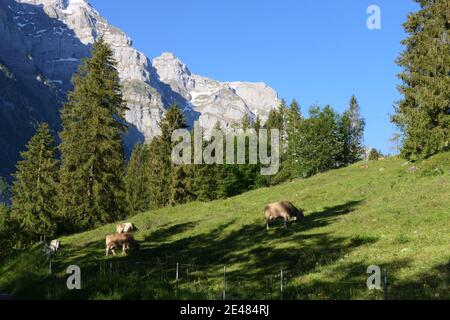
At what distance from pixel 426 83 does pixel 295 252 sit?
29.0 metres

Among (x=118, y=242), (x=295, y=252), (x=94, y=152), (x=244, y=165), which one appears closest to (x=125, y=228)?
(x=118, y=242)

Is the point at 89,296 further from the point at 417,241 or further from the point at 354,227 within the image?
the point at 354,227

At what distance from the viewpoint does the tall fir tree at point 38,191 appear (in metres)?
54.8

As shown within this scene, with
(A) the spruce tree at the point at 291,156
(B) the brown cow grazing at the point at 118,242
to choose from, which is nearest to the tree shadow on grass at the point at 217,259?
(B) the brown cow grazing at the point at 118,242

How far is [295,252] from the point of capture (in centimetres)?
2308

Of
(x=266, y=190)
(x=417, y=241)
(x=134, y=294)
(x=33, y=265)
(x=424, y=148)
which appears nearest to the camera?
A: (x=134, y=294)

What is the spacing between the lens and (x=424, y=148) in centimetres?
4322

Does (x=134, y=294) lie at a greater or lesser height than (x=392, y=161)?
lesser

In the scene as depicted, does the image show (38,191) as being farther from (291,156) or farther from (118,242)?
(291,156)

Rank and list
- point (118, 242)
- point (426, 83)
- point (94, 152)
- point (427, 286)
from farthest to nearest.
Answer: point (94, 152), point (426, 83), point (118, 242), point (427, 286)

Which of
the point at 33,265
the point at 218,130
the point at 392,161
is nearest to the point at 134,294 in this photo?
the point at 33,265

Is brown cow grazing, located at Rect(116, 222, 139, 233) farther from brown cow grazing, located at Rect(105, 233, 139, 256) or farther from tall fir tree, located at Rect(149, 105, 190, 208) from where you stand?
tall fir tree, located at Rect(149, 105, 190, 208)

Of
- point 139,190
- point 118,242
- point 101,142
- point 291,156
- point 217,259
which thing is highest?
point 291,156

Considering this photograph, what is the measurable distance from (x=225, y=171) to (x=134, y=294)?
67823mm
